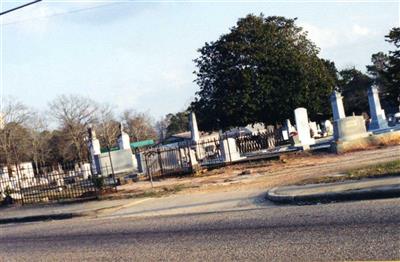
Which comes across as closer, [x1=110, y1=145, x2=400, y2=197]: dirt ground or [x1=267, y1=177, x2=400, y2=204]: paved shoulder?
[x1=267, y1=177, x2=400, y2=204]: paved shoulder

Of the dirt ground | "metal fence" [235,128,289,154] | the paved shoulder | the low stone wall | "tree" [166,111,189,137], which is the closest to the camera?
the paved shoulder

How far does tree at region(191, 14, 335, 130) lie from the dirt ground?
22.1m

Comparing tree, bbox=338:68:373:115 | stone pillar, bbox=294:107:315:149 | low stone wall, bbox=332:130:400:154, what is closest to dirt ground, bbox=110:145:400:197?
low stone wall, bbox=332:130:400:154

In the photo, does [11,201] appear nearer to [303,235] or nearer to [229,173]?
[229,173]

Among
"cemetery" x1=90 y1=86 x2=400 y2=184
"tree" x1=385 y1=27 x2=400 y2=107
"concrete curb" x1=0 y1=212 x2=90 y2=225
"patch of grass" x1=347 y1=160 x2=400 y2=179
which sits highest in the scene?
"tree" x1=385 y1=27 x2=400 y2=107

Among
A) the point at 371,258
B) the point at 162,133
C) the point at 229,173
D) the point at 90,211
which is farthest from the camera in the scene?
the point at 162,133

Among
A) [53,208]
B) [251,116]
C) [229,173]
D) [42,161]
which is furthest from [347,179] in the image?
[42,161]

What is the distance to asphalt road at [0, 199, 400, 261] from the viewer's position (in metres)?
6.70

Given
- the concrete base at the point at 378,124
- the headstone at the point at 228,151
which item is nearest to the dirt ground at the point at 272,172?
the headstone at the point at 228,151

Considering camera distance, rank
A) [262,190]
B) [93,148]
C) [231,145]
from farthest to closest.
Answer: [93,148]
[231,145]
[262,190]

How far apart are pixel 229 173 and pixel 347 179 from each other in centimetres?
900

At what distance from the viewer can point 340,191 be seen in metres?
11.1

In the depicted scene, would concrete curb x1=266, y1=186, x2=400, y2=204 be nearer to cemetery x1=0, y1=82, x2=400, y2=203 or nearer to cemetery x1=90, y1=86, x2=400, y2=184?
cemetery x1=0, y1=82, x2=400, y2=203

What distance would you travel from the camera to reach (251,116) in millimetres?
46344
